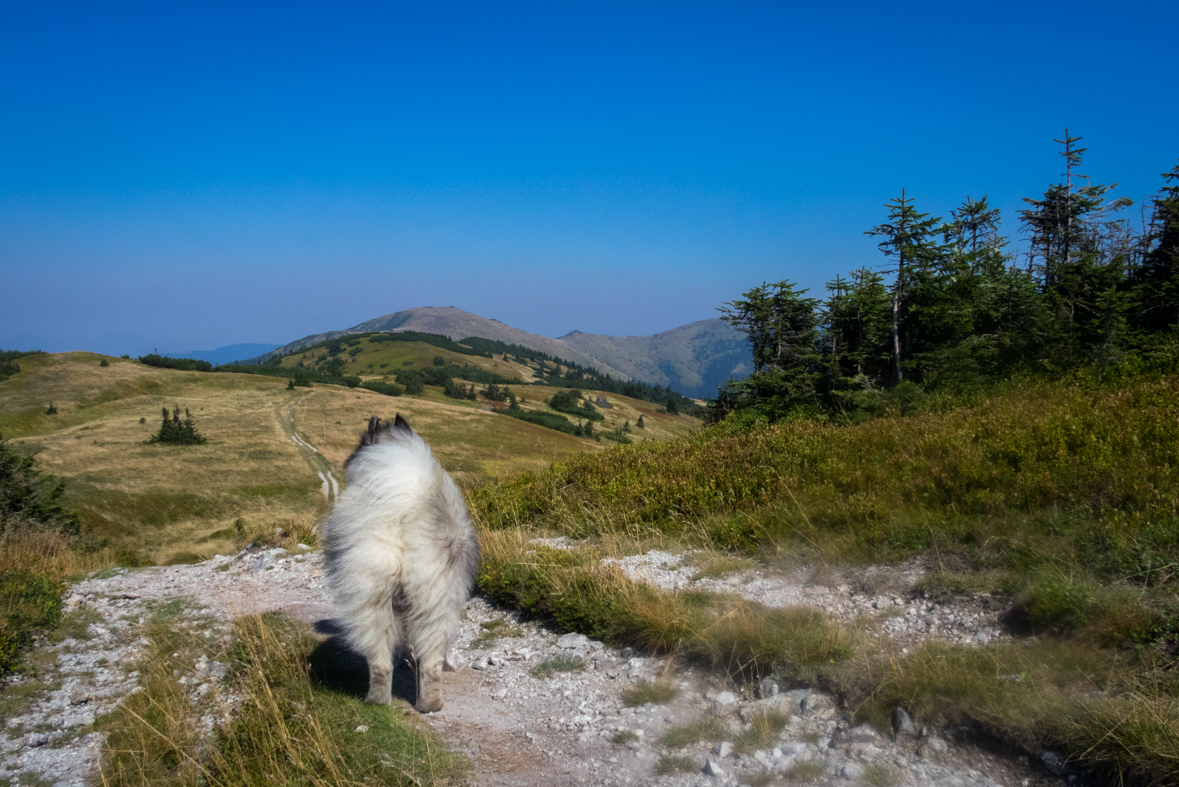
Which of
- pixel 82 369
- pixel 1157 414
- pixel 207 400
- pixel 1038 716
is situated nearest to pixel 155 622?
pixel 1038 716

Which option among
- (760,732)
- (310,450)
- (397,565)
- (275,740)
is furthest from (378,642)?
(310,450)

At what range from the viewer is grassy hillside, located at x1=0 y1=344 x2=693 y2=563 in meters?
49.3

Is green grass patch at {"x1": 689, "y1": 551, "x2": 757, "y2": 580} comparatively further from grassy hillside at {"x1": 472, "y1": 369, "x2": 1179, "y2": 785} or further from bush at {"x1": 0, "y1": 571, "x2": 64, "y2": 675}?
bush at {"x1": 0, "y1": 571, "x2": 64, "y2": 675}

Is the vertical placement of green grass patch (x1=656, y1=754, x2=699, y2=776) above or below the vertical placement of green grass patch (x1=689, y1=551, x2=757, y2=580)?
below

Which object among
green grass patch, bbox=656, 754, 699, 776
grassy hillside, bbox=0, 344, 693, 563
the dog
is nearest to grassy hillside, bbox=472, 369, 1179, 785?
green grass patch, bbox=656, 754, 699, 776

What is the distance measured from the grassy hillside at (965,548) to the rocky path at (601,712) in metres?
0.24

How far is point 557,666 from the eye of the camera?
220 inches

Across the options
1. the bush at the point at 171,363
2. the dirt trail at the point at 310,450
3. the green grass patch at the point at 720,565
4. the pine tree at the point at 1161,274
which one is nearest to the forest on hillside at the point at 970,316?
the pine tree at the point at 1161,274

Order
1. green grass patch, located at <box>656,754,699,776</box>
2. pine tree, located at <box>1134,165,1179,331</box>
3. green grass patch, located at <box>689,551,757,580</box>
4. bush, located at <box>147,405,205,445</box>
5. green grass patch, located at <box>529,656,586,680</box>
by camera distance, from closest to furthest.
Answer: green grass patch, located at <box>656,754,699,776</box> → green grass patch, located at <box>529,656,586,680</box> → green grass patch, located at <box>689,551,757,580</box> → pine tree, located at <box>1134,165,1179,331</box> → bush, located at <box>147,405,205,445</box>

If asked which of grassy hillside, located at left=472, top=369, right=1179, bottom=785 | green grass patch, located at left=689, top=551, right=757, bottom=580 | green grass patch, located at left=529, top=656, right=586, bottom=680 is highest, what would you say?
grassy hillside, located at left=472, top=369, right=1179, bottom=785

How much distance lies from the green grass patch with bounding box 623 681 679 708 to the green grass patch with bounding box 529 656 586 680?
748mm

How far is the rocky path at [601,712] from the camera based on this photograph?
12.1 feet

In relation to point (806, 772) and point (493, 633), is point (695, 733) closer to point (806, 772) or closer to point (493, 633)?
point (806, 772)

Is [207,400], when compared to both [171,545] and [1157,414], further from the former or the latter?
[1157,414]
